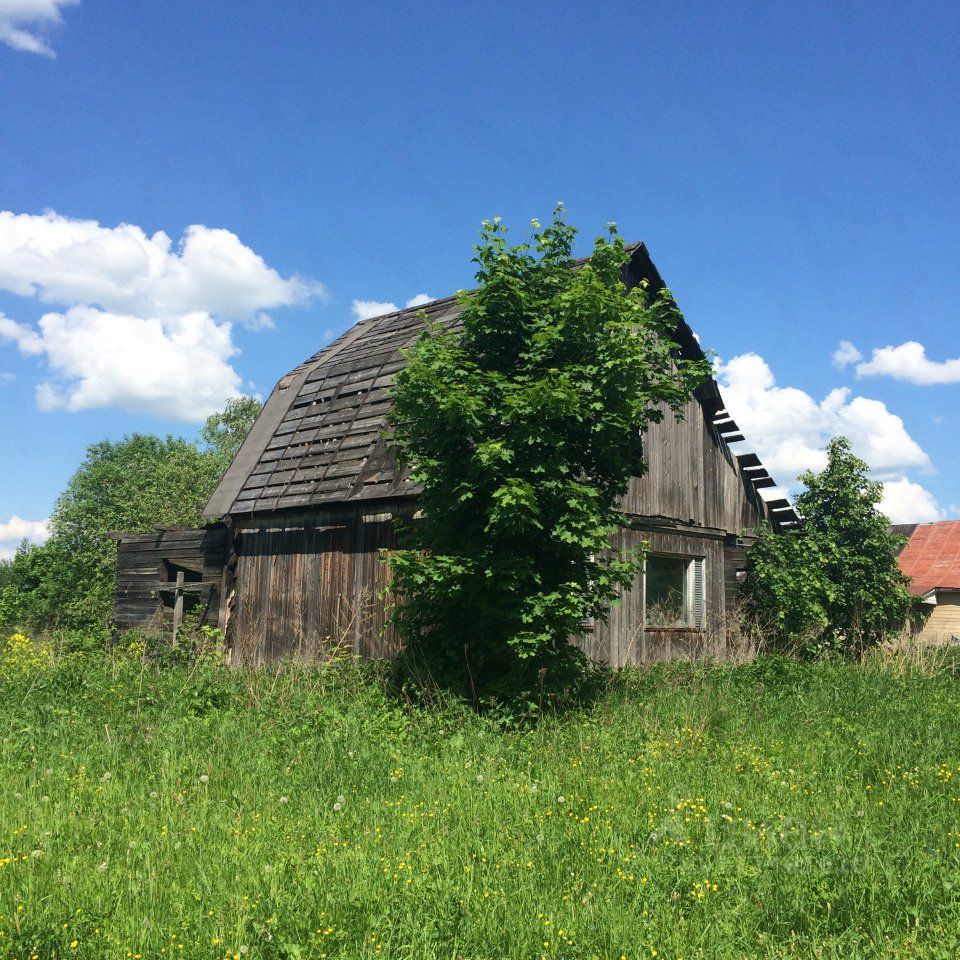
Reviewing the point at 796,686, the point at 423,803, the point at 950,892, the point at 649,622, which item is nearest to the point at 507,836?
the point at 423,803

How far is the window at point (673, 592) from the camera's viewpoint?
14242 mm

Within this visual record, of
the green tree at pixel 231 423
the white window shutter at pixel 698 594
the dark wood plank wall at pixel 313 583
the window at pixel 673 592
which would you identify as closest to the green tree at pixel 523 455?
the dark wood plank wall at pixel 313 583

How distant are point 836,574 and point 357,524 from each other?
32.7 feet

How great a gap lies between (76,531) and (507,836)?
1691 inches

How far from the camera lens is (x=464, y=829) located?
509cm

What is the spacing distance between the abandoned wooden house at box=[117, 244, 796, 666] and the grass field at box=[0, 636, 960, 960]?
12.2 ft

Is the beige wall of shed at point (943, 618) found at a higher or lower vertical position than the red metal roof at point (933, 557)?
lower

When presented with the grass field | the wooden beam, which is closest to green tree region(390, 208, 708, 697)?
the grass field

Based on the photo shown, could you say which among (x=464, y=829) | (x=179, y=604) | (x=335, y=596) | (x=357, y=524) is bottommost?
(x=464, y=829)

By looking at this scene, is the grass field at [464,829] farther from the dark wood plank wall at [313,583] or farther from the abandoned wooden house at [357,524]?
the abandoned wooden house at [357,524]

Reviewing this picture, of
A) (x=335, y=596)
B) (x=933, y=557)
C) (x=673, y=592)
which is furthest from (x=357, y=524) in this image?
(x=933, y=557)

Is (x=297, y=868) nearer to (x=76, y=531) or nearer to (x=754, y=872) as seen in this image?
(x=754, y=872)

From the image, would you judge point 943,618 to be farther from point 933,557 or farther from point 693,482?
point 693,482

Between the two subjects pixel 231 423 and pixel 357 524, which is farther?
pixel 231 423
